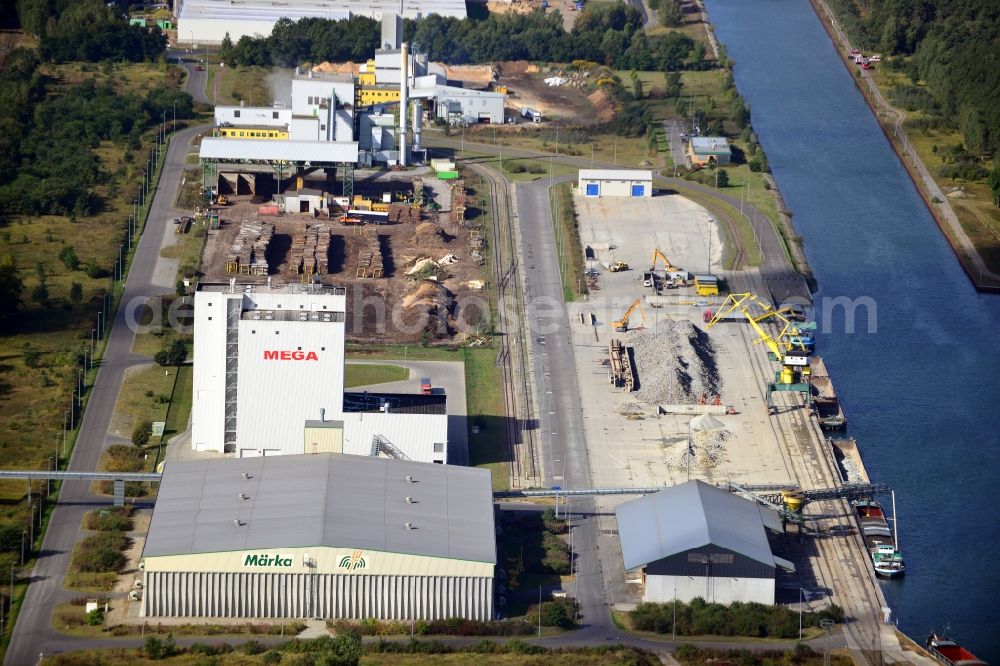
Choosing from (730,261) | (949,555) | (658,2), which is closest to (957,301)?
(730,261)

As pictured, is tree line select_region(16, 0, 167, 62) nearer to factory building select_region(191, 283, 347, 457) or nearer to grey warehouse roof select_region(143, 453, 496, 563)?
factory building select_region(191, 283, 347, 457)

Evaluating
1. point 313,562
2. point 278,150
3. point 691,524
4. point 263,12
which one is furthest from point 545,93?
point 313,562

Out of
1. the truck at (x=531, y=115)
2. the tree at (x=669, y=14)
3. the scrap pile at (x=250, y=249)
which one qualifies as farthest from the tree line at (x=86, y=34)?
the tree at (x=669, y=14)

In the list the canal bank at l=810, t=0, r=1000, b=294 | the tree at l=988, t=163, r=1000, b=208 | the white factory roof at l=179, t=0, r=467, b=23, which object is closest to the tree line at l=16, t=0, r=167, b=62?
the white factory roof at l=179, t=0, r=467, b=23

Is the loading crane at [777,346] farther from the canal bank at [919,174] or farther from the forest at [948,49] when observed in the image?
the forest at [948,49]

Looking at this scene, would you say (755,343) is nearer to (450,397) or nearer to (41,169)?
(450,397)

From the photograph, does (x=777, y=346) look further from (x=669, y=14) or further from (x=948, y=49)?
(x=669, y=14)
